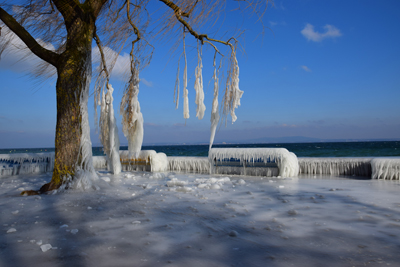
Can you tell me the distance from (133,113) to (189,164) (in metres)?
2.81

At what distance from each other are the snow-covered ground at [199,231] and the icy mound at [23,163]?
13.5 ft

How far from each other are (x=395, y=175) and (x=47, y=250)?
558 centimetres

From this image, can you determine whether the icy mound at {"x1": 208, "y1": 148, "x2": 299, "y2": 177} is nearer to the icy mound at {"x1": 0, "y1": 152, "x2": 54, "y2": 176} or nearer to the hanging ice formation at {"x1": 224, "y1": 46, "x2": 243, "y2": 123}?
the hanging ice formation at {"x1": 224, "y1": 46, "x2": 243, "y2": 123}

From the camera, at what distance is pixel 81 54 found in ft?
11.5

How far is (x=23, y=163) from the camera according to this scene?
6.57 metres

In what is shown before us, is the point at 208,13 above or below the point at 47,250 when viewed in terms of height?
above

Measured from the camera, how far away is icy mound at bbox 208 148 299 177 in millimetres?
5309

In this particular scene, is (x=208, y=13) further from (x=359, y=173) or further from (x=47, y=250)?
(x=359, y=173)

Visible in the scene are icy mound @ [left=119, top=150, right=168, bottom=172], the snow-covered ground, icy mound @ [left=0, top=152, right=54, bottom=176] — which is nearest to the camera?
the snow-covered ground

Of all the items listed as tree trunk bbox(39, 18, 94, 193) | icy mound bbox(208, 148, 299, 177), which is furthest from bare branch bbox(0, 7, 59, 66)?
icy mound bbox(208, 148, 299, 177)

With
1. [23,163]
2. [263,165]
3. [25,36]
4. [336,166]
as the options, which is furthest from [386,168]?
[23,163]

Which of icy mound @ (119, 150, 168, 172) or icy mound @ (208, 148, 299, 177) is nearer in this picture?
icy mound @ (208, 148, 299, 177)

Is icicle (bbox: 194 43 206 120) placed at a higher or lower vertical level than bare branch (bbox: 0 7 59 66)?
lower

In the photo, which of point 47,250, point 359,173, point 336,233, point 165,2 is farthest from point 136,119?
point 359,173
